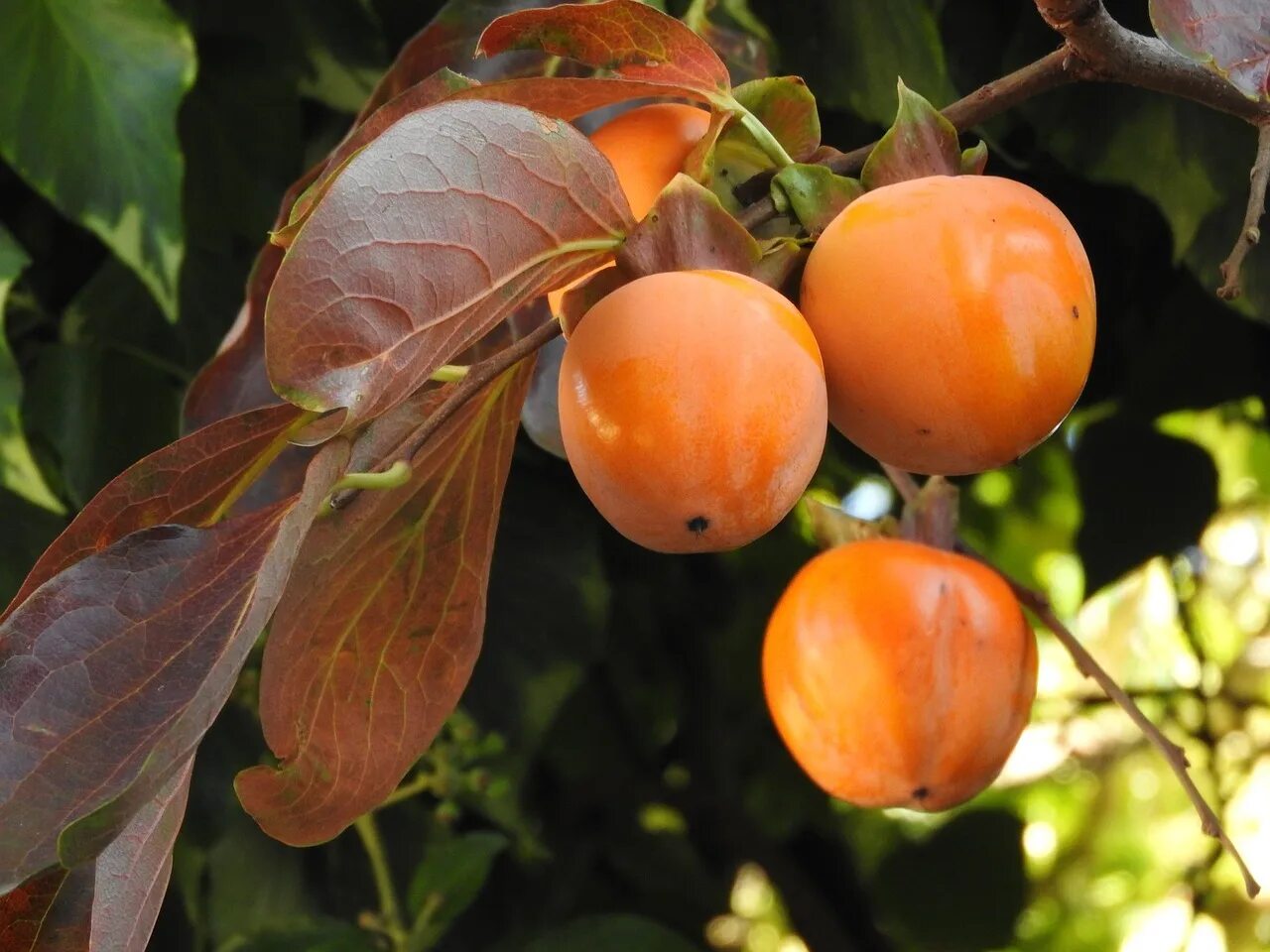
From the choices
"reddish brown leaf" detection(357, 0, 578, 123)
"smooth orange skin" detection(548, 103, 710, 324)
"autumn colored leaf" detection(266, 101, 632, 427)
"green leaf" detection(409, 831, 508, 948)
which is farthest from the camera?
"green leaf" detection(409, 831, 508, 948)

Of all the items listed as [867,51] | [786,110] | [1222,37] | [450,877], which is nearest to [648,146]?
[786,110]

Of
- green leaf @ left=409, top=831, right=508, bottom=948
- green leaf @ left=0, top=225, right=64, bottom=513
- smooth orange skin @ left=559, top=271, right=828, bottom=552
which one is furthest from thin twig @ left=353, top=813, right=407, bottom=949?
smooth orange skin @ left=559, top=271, right=828, bottom=552

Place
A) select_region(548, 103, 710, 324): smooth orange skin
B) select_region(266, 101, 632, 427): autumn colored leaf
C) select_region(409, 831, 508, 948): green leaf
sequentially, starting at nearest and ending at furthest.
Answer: select_region(266, 101, 632, 427): autumn colored leaf → select_region(548, 103, 710, 324): smooth orange skin → select_region(409, 831, 508, 948): green leaf

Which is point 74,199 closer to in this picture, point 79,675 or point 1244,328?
point 79,675

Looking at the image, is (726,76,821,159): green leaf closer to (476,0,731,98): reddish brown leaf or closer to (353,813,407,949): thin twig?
(476,0,731,98): reddish brown leaf

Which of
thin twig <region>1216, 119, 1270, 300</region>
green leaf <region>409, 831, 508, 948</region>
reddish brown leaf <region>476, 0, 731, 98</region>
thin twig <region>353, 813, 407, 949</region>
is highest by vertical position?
reddish brown leaf <region>476, 0, 731, 98</region>
